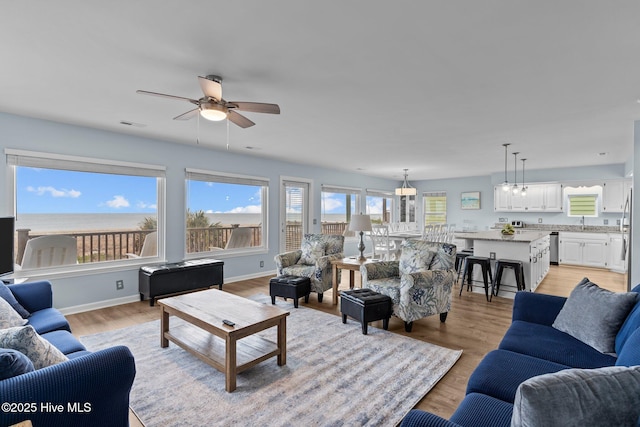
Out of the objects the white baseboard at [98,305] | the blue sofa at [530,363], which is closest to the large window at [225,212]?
the white baseboard at [98,305]

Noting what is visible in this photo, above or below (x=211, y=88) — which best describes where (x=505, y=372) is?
below

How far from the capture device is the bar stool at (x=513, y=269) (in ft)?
15.2

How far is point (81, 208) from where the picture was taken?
4.27 meters

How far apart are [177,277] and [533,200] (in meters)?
8.21

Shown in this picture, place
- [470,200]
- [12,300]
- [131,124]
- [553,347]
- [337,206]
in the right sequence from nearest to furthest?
[553,347]
[12,300]
[131,124]
[337,206]
[470,200]

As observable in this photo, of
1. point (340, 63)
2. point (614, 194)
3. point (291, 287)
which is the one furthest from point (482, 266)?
point (614, 194)

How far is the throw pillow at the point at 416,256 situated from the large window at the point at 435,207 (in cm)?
647

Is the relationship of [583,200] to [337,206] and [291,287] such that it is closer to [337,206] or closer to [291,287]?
[337,206]

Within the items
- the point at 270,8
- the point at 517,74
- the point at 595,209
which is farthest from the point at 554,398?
the point at 595,209

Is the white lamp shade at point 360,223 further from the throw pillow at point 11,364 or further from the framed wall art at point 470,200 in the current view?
the framed wall art at point 470,200

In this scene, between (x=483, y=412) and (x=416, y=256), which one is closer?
(x=483, y=412)

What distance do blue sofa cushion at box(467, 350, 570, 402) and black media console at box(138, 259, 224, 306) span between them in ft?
13.2

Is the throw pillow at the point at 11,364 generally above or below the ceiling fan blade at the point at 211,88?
below

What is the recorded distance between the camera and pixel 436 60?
2.30 metres
